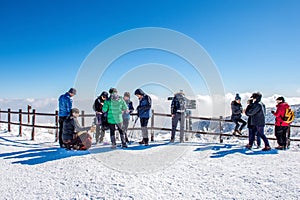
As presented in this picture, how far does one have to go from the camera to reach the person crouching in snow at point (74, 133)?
6801 millimetres

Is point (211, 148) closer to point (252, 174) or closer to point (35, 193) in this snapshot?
point (252, 174)

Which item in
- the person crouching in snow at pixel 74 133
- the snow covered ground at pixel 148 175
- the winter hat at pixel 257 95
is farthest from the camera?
the winter hat at pixel 257 95

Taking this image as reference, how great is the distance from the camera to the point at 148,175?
4.77 m

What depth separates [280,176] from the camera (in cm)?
488

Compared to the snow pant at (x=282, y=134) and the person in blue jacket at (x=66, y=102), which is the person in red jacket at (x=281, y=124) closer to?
the snow pant at (x=282, y=134)

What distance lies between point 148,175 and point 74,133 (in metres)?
3.13

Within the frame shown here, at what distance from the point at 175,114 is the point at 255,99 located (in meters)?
2.73

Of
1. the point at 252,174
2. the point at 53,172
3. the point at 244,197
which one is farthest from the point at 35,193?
the point at 252,174

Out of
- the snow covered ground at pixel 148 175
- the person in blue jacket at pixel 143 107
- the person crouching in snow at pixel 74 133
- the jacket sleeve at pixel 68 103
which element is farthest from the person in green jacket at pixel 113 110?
the jacket sleeve at pixel 68 103

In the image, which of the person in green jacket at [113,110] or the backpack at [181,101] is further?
the backpack at [181,101]

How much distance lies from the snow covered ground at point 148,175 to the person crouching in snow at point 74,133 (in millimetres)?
320

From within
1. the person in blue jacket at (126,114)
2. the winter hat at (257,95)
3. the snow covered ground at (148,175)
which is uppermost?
the winter hat at (257,95)

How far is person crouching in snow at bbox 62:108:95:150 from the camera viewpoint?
6.80m

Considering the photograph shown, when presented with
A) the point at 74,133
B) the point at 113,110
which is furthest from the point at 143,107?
the point at 74,133
